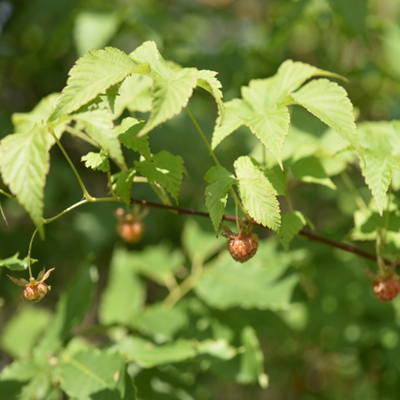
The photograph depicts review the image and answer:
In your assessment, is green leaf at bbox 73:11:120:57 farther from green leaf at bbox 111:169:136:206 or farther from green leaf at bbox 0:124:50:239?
green leaf at bbox 0:124:50:239

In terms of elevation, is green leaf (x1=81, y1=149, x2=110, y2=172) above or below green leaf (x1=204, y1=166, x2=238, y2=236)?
above

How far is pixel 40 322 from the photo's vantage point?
2023 mm

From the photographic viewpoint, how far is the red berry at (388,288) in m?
1.02

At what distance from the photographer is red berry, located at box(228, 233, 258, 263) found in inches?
35.9

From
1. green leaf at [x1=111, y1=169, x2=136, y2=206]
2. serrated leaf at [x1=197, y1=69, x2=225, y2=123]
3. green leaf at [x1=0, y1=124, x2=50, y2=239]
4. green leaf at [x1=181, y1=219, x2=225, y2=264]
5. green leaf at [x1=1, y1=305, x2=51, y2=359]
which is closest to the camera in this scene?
green leaf at [x1=0, y1=124, x2=50, y2=239]

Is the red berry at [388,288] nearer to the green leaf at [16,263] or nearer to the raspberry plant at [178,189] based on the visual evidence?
the raspberry plant at [178,189]

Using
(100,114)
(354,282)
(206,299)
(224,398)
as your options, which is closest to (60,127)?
(100,114)

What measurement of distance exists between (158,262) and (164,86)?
115 centimetres

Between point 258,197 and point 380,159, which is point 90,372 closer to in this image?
point 258,197

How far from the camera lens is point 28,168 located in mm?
698

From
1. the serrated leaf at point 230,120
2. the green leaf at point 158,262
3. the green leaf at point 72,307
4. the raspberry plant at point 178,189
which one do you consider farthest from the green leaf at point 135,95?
the green leaf at point 158,262

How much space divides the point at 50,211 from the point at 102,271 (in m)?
0.58

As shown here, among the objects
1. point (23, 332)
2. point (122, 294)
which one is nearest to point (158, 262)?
point (122, 294)

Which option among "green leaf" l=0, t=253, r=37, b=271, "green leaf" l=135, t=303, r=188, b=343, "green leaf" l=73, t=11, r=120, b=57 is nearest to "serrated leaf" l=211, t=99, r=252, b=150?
"green leaf" l=0, t=253, r=37, b=271
